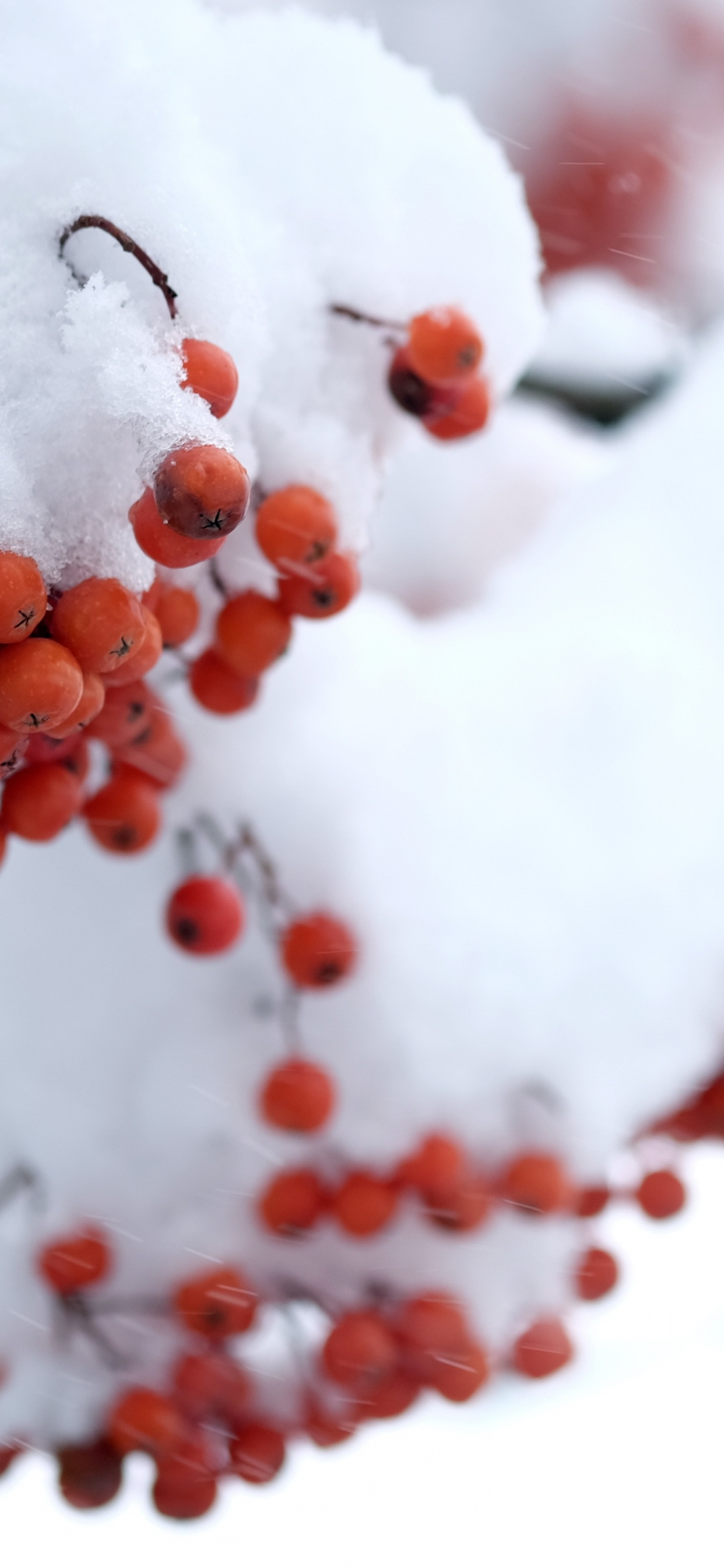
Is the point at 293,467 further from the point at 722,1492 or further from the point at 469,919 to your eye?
the point at 722,1492

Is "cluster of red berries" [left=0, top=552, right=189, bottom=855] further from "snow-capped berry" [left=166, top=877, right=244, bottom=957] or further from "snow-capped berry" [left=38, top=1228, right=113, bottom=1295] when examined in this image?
"snow-capped berry" [left=38, top=1228, right=113, bottom=1295]

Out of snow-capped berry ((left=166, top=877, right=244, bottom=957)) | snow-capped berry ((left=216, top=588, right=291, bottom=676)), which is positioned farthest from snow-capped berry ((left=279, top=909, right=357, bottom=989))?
snow-capped berry ((left=216, top=588, right=291, bottom=676))

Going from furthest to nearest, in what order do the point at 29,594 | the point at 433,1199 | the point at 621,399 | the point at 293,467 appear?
the point at 621,399 → the point at 433,1199 → the point at 293,467 → the point at 29,594

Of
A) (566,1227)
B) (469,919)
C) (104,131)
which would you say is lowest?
(566,1227)

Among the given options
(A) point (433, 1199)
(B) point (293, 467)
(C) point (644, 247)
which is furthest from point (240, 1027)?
(C) point (644, 247)

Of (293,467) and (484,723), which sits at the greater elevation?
(293,467)

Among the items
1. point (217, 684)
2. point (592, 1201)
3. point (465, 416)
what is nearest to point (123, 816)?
point (217, 684)

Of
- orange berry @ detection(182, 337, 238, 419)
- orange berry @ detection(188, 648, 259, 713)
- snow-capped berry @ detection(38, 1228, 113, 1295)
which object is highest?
orange berry @ detection(182, 337, 238, 419)
